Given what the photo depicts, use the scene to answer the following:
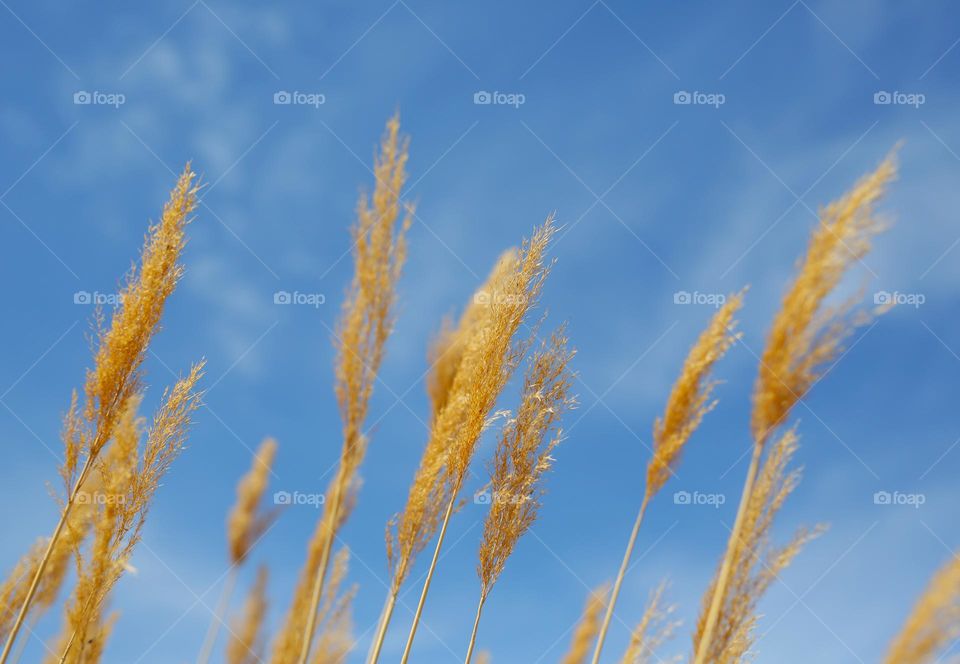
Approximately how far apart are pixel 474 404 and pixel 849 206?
2.06 m

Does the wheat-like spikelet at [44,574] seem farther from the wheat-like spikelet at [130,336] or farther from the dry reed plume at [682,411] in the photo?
the dry reed plume at [682,411]

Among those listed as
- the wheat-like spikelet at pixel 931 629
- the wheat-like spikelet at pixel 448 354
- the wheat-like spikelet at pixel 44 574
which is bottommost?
the wheat-like spikelet at pixel 931 629

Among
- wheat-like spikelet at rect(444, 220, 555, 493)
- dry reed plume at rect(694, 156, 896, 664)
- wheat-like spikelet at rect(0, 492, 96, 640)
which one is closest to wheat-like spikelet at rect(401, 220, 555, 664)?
wheat-like spikelet at rect(444, 220, 555, 493)

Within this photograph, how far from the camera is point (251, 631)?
7.12 metres

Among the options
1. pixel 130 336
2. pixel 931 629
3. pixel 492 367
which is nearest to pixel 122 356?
pixel 130 336

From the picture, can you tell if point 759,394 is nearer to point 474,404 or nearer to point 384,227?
point 474,404

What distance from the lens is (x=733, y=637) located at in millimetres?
2896

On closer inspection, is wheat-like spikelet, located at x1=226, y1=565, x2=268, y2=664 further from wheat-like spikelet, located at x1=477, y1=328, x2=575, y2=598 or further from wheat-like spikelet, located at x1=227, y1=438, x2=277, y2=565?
wheat-like spikelet, located at x1=477, y1=328, x2=575, y2=598

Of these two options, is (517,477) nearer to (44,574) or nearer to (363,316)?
(363,316)

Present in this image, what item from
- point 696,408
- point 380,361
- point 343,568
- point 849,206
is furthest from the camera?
point 343,568

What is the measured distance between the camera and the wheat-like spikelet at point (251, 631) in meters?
6.80

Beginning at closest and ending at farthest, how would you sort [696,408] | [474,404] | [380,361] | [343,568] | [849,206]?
[849,206] → [380,361] → [474,404] → [696,408] → [343,568]

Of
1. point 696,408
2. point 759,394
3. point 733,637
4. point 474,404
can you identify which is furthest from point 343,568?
point 759,394

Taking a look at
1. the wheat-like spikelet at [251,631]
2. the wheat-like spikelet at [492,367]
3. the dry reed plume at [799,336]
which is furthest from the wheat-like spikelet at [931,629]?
the wheat-like spikelet at [251,631]
